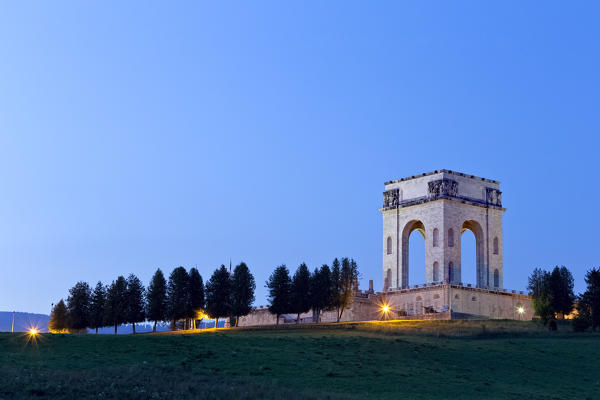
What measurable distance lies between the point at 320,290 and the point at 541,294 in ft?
72.3

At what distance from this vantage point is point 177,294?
103375mm

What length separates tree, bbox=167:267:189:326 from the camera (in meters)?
103

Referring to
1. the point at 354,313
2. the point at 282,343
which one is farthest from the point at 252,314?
the point at 282,343

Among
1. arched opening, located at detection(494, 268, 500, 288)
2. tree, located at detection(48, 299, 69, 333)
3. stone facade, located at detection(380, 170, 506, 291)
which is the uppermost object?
stone facade, located at detection(380, 170, 506, 291)

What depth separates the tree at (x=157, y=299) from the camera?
104 m

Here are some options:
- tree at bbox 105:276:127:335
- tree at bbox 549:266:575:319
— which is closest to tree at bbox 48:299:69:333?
tree at bbox 105:276:127:335

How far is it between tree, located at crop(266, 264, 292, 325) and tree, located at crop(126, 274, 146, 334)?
1382cm

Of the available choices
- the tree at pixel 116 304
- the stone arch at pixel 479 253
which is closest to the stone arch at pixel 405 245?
the stone arch at pixel 479 253

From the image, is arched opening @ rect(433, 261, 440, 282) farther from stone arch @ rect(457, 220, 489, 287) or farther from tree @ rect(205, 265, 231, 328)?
tree @ rect(205, 265, 231, 328)

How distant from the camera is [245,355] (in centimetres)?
6175

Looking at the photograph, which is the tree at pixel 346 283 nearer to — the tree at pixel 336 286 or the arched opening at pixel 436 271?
the tree at pixel 336 286

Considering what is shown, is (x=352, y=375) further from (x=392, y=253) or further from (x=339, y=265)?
(x=392, y=253)

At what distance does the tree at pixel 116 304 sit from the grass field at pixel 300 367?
112ft

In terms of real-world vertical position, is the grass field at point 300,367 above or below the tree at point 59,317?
below
